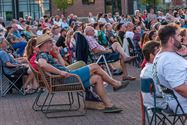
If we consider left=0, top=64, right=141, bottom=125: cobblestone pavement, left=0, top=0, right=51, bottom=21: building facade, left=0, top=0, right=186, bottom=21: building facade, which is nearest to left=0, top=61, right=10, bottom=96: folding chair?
left=0, top=64, right=141, bottom=125: cobblestone pavement

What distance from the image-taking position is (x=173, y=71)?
241 inches

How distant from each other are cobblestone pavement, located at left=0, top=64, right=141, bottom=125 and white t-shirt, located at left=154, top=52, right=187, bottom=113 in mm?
2529

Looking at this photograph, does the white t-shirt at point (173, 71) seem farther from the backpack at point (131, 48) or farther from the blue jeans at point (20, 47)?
the backpack at point (131, 48)

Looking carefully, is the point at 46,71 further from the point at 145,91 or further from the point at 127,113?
the point at 145,91

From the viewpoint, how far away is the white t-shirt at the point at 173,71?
20.1ft

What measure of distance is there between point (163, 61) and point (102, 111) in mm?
3868

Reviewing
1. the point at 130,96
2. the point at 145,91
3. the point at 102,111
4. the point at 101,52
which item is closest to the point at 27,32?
the point at 101,52

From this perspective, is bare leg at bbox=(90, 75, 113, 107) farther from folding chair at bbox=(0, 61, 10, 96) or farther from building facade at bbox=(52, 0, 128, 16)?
building facade at bbox=(52, 0, 128, 16)

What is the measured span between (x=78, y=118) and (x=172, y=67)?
11.8 feet

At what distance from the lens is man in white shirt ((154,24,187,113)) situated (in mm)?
6117

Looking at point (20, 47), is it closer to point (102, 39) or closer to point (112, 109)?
point (102, 39)

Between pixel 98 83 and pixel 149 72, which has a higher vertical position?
pixel 149 72

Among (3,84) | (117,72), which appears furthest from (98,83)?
(117,72)

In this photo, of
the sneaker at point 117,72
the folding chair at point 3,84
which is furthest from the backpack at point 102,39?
the folding chair at point 3,84
